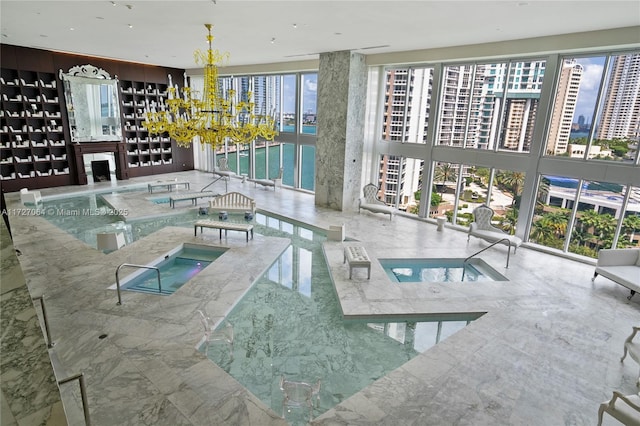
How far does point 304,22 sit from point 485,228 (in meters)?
6.88

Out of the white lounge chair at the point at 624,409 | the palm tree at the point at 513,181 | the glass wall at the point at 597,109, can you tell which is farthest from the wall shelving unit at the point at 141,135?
the white lounge chair at the point at 624,409

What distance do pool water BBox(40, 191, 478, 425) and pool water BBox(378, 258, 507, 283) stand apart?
1.66 m

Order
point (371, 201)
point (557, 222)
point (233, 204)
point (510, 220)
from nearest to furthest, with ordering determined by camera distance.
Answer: point (557, 222)
point (510, 220)
point (233, 204)
point (371, 201)

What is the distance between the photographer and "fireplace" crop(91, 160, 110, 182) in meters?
15.7

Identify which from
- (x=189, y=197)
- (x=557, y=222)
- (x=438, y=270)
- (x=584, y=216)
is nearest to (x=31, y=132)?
(x=189, y=197)

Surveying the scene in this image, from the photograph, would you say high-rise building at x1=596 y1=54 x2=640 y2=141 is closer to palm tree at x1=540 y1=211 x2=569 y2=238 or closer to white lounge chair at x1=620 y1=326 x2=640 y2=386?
palm tree at x1=540 y1=211 x2=569 y2=238

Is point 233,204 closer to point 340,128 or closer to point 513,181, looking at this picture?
point 340,128

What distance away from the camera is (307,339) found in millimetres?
5707

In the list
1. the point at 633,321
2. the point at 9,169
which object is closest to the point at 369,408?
the point at 633,321

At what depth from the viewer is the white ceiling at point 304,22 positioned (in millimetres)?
6160

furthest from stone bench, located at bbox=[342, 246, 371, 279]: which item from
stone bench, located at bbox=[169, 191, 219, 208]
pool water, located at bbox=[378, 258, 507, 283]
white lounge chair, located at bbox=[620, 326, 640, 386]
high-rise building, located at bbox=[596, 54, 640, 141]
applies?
stone bench, located at bbox=[169, 191, 219, 208]

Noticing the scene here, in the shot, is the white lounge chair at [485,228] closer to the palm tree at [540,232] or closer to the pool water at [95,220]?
the palm tree at [540,232]

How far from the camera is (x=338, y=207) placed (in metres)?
12.5

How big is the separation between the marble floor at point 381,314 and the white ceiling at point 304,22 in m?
4.97
